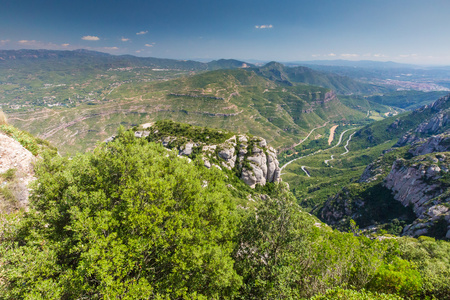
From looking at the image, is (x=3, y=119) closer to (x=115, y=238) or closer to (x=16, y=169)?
(x=16, y=169)

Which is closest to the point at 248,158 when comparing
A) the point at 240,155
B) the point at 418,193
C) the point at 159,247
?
the point at 240,155

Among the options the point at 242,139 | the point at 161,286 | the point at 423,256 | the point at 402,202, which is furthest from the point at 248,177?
the point at 402,202

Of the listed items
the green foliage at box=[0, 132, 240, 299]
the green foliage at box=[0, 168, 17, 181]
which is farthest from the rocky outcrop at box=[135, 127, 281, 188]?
the green foliage at box=[0, 168, 17, 181]

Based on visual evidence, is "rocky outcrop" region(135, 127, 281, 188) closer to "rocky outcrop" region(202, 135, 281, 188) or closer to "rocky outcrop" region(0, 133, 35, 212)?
"rocky outcrop" region(202, 135, 281, 188)

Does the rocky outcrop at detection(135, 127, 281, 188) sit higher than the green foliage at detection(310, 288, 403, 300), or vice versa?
the green foliage at detection(310, 288, 403, 300)

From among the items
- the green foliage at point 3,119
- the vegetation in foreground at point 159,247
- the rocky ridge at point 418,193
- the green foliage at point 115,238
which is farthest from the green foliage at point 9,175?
the rocky ridge at point 418,193

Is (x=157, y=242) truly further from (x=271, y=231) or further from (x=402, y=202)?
(x=402, y=202)
